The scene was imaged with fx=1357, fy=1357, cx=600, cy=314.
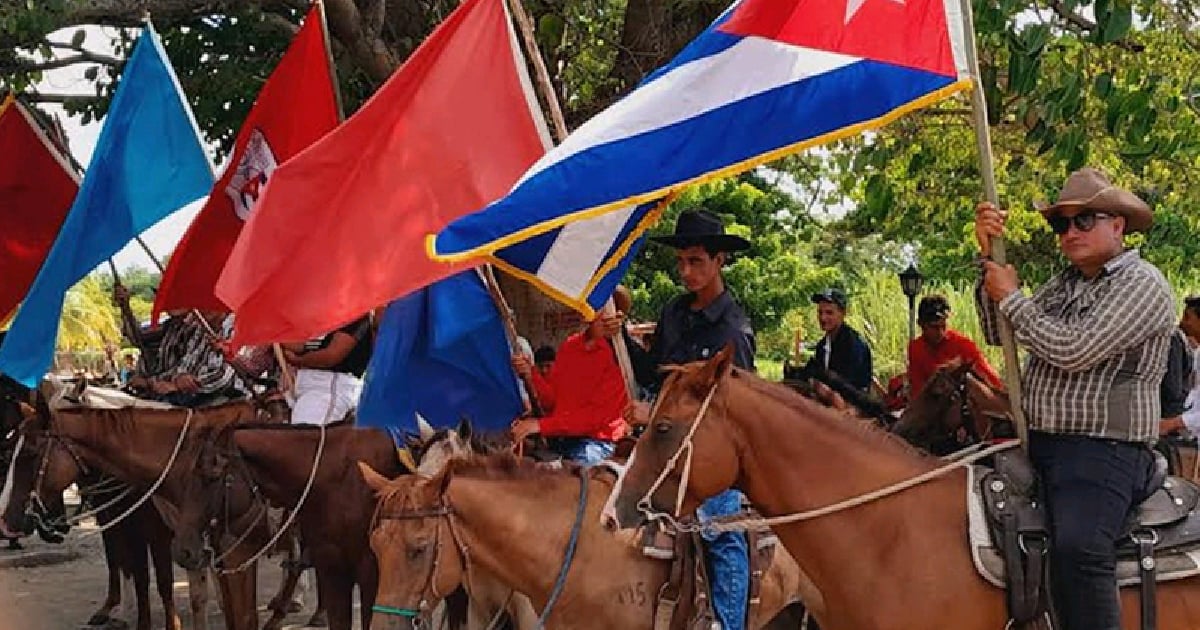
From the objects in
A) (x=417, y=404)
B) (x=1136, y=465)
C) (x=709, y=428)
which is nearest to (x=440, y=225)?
(x=417, y=404)

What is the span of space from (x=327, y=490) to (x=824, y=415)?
171 inches

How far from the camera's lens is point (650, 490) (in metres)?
5.35

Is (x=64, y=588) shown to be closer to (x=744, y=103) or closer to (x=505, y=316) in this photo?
(x=505, y=316)

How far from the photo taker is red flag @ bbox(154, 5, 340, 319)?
919 cm

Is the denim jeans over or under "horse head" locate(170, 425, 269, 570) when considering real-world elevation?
over

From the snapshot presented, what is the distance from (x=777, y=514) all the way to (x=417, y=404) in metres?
3.46

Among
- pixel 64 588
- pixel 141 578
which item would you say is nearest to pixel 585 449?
pixel 141 578

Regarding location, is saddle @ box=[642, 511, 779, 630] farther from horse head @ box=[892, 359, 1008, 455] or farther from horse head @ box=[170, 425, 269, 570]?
horse head @ box=[892, 359, 1008, 455]

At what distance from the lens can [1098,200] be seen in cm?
527

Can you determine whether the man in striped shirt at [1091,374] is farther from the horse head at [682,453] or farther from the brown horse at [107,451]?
the brown horse at [107,451]

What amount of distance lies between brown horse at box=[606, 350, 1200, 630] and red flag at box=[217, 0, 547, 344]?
227 centimetres

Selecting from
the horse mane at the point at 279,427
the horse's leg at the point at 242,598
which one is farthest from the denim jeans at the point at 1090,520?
the horse's leg at the point at 242,598


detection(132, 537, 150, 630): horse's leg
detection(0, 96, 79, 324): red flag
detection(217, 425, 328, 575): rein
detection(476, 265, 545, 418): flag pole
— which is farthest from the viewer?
detection(132, 537, 150, 630): horse's leg

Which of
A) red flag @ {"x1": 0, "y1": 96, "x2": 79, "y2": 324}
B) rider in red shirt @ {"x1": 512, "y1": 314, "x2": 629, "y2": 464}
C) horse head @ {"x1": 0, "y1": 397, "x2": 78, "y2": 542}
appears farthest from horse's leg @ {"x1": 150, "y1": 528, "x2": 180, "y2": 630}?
rider in red shirt @ {"x1": 512, "y1": 314, "x2": 629, "y2": 464}
